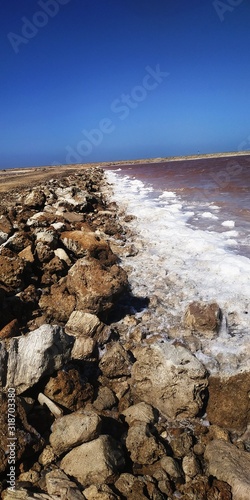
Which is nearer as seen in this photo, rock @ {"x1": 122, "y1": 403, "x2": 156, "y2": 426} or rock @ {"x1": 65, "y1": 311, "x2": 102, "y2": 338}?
rock @ {"x1": 122, "y1": 403, "x2": 156, "y2": 426}

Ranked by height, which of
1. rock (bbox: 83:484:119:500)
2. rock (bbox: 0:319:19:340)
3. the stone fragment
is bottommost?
rock (bbox: 83:484:119:500)

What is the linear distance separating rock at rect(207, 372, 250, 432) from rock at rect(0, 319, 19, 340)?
236 centimetres

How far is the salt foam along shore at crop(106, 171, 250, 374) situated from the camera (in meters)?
3.82

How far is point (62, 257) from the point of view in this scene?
5.70 m

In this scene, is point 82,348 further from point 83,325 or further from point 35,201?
point 35,201

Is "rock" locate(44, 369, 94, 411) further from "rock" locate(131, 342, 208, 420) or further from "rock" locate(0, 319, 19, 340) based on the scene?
"rock" locate(0, 319, 19, 340)

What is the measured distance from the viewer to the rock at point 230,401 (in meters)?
2.94

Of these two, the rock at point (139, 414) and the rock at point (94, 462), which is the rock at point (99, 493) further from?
the rock at point (139, 414)

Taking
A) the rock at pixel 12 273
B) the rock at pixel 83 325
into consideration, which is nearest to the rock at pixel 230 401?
the rock at pixel 83 325

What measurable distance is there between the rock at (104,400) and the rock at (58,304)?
1301 millimetres

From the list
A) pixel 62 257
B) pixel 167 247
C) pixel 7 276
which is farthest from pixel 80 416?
pixel 167 247

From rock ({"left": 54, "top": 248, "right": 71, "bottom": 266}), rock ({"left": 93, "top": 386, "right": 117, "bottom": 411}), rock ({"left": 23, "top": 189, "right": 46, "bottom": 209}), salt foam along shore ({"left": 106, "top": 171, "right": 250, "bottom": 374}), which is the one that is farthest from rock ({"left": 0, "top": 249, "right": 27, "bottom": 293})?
rock ({"left": 23, "top": 189, "right": 46, "bottom": 209})

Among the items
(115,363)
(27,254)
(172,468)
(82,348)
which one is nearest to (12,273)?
(27,254)

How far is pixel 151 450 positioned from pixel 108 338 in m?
1.53
